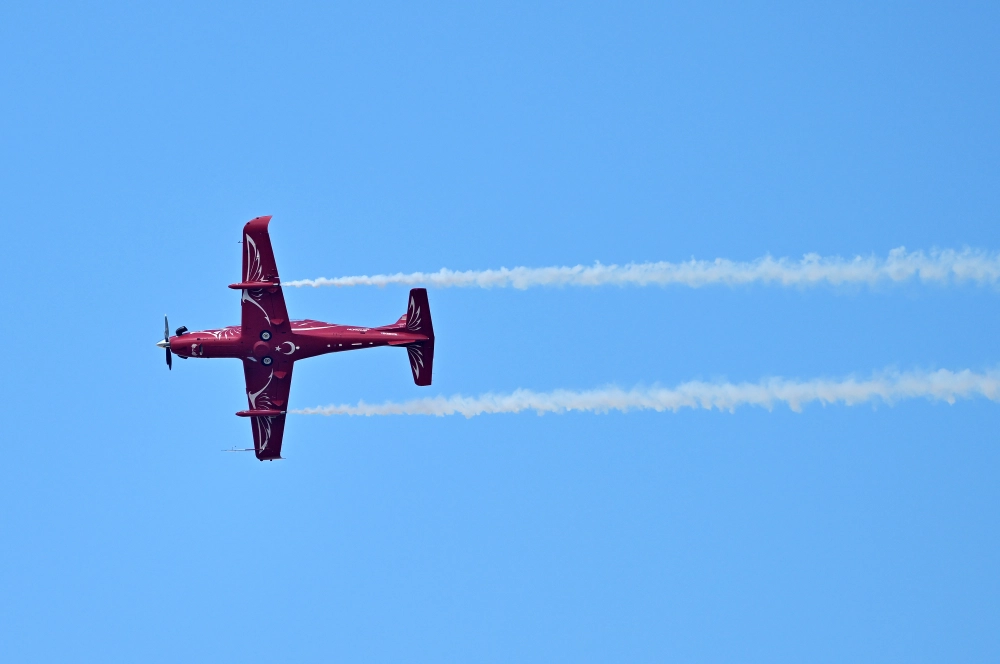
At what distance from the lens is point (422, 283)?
78.6 m

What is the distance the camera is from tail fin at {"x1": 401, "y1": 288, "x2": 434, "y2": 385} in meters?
78.2

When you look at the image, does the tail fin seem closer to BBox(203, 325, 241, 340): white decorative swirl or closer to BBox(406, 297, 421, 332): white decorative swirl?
BBox(406, 297, 421, 332): white decorative swirl

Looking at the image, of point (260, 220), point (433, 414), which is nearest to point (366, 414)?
point (433, 414)

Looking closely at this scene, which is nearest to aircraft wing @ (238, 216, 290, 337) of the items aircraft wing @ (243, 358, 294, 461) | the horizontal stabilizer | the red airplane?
the red airplane

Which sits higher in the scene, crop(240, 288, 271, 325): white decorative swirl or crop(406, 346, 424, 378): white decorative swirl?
crop(240, 288, 271, 325): white decorative swirl

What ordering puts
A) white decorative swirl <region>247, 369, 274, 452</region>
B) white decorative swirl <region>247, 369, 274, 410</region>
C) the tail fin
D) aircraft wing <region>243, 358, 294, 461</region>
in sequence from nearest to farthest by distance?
1. the tail fin
2. aircraft wing <region>243, 358, 294, 461</region>
3. white decorative swirl <region>247, 369, 274, 410</region>
4. white decorative swirl <region>247, 369, 274, 452</region>

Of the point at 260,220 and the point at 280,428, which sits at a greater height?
the point at 260,220

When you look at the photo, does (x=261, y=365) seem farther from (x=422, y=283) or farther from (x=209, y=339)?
(x=422, y=283)

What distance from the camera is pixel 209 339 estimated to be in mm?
79750

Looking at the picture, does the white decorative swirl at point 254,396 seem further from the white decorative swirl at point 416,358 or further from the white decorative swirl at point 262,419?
the white decorative swirl at point 416,358

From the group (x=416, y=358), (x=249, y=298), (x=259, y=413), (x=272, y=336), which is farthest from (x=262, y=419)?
(x=416, y=358)

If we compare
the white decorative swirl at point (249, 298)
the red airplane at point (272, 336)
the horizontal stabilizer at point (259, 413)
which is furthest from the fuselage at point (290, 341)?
the horizontal stabilizer at point (259, 413)

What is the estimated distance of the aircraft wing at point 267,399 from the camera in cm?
8062

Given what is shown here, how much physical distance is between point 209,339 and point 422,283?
8.51 meters
